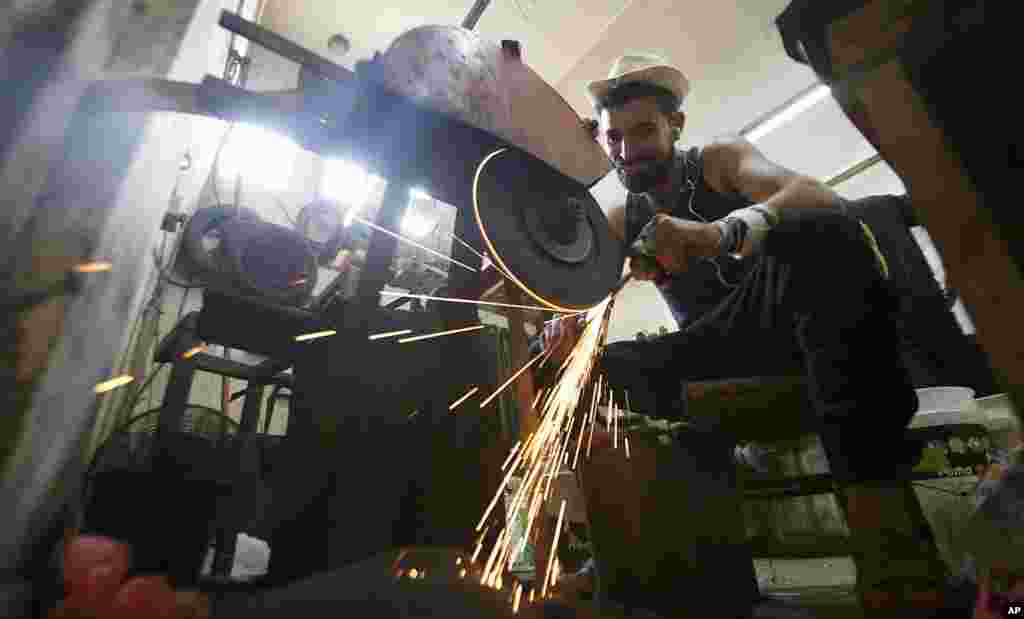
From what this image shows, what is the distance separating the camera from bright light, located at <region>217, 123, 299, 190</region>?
387 centimetres

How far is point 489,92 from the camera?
163 cm

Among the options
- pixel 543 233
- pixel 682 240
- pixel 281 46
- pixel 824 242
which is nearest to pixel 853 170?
pixel 824 242

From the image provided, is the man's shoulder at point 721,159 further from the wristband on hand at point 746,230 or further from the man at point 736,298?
the wristband on hand at point 746,230

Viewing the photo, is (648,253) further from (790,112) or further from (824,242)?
(790,112)

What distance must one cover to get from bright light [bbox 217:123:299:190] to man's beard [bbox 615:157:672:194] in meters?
2.72

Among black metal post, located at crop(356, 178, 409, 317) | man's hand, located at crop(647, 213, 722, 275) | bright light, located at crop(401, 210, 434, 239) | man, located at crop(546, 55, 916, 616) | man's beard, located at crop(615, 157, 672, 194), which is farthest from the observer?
bright light, located at crop(401, 210, 434, 239)

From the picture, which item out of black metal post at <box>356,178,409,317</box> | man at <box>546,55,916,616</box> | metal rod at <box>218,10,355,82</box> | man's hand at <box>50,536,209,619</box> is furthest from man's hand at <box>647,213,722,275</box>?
man's hand at <box>50,536,209,619</box>

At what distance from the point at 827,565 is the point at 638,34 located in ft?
12.2

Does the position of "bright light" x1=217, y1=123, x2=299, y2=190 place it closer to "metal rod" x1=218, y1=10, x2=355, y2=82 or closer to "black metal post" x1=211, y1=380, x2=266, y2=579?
"black metal post" x1=211, y1=380, x2=266, y2=579

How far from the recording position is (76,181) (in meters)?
0.91

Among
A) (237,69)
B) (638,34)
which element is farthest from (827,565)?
(237,69)

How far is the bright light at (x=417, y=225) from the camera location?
481 centimetres

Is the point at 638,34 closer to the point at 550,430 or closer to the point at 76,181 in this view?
the point at 550,430

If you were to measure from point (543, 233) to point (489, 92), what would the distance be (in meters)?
0.48
